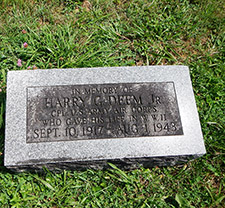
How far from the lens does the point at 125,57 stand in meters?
3.39

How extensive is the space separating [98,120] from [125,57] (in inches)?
51.7

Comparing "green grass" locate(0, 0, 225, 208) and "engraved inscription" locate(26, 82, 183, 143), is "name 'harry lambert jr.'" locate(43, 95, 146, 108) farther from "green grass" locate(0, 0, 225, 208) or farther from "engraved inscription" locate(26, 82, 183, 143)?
"green grass" locate(0, 0, 225, 208)

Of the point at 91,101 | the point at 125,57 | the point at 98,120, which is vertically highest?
the point at 125,57

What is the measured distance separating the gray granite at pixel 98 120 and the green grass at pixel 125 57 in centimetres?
23

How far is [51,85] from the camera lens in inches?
97.0

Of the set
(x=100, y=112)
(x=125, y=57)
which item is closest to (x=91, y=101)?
(x=100, y=112)

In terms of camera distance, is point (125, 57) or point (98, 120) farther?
point (125, 57)

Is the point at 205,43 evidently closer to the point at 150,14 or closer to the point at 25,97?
the point at 150,14

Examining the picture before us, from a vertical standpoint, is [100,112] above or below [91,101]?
below

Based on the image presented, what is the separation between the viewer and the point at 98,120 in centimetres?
236

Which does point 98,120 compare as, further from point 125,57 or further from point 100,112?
point 125,57

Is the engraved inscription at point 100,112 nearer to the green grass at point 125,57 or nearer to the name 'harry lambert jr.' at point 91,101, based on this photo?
the name 'harry lambert jr.' at point 91,101

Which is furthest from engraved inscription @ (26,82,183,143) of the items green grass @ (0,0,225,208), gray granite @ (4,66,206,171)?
green grass @ (0,0,225,208)

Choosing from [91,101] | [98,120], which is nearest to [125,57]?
[91,101]
